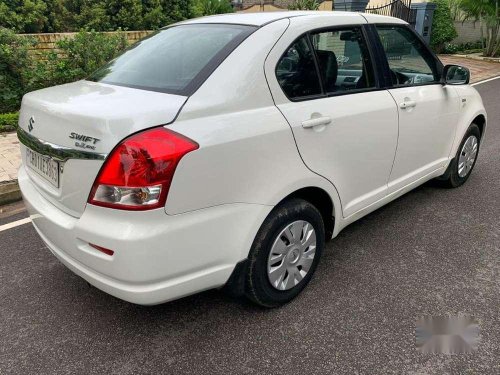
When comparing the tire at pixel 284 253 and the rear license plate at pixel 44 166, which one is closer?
the rear license plate at pixel 44 166

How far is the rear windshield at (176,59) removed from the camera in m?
2.24

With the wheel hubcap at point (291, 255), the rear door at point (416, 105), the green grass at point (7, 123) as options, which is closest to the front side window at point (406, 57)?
the rear door at point (416, 105)

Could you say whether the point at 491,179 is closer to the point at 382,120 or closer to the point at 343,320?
the point at 382,120

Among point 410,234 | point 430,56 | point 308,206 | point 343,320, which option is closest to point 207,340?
point 343,320

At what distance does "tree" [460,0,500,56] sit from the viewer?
14312 mm

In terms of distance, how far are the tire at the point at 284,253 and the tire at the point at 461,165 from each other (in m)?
2.09

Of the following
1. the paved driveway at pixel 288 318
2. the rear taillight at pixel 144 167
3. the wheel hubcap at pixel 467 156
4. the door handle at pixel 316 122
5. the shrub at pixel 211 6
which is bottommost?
the paved driveway at pixel 288 318

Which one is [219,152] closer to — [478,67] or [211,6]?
[211,6]

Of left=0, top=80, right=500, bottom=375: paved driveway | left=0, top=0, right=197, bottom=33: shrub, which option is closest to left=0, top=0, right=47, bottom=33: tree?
left=0, top=0, right=197, bottom=33: shrub

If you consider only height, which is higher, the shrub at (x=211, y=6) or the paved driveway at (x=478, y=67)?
the shrub at (x=211, y=6)

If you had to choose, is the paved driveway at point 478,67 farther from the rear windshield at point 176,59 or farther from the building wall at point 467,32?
the rear windshield at point 176,59

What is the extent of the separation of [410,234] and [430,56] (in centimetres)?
148

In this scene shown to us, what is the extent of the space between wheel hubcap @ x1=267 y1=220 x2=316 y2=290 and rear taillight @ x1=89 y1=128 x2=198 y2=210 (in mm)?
796

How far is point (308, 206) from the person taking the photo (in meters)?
2.53
